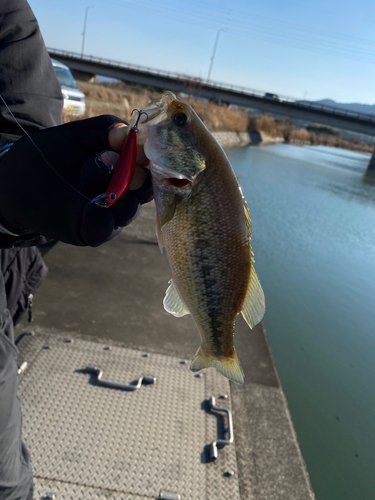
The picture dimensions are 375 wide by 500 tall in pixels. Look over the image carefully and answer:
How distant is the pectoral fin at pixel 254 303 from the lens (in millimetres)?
1719

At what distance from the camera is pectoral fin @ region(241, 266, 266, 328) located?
172 centimetres

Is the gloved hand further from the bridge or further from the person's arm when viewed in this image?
the bridge

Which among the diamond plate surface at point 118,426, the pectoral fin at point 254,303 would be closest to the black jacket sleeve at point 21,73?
the pectoral fin at point 254,303

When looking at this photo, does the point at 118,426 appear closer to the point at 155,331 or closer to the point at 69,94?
the point at 155,331

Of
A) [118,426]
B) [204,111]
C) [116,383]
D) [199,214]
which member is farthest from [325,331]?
[204,111]

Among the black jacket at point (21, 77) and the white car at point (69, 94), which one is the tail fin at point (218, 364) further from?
the white car at point (69, 94)

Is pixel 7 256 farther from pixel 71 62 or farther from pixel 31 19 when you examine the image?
pixel 71 62

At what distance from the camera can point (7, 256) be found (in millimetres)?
2203

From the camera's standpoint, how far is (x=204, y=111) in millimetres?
31453

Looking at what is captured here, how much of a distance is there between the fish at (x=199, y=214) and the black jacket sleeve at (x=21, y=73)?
70cm

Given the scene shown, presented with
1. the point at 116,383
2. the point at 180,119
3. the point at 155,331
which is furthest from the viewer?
the point at 155,331

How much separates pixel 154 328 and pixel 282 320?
2572 mm

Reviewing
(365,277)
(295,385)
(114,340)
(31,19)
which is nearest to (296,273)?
(365,277)

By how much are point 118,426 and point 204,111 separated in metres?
32.1
